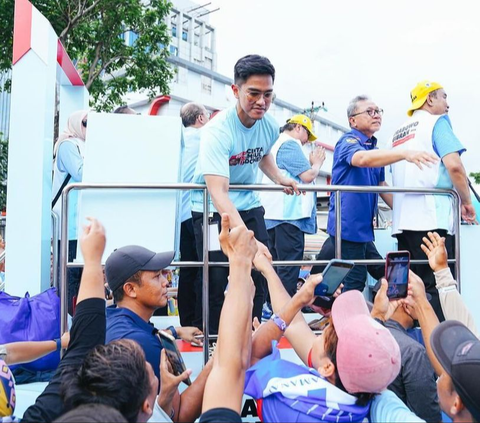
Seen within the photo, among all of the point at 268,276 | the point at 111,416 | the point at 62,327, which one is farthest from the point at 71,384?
the point at 62,327

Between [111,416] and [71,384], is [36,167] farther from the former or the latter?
[111,416]

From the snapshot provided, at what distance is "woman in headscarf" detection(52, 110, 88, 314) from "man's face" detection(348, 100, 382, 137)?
2.12 meters

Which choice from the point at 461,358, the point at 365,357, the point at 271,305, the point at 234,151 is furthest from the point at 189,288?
the point at 461,358

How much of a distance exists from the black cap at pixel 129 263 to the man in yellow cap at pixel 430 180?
1.80 m

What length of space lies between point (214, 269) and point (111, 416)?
6.43ft

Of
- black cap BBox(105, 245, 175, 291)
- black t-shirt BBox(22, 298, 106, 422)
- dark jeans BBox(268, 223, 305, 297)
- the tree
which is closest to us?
black t-shirt BBox(22, 298, 106, 422)

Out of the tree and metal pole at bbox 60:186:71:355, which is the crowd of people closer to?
metal pole at bbox 60:186:71:355

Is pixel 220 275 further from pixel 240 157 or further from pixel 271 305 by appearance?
pixel 240 157

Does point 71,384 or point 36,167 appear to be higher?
point 36,167

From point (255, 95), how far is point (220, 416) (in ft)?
6.64

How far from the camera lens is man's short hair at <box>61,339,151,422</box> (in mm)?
1610

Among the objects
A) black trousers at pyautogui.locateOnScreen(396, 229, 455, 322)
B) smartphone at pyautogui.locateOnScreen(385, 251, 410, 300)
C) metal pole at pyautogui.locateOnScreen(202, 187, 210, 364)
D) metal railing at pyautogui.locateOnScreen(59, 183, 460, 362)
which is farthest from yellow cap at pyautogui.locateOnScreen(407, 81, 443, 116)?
metal pole at pyautogui.locateOnScreen(202, 187, 210, 364)

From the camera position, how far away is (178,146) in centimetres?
350

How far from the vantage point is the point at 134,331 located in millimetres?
2357
